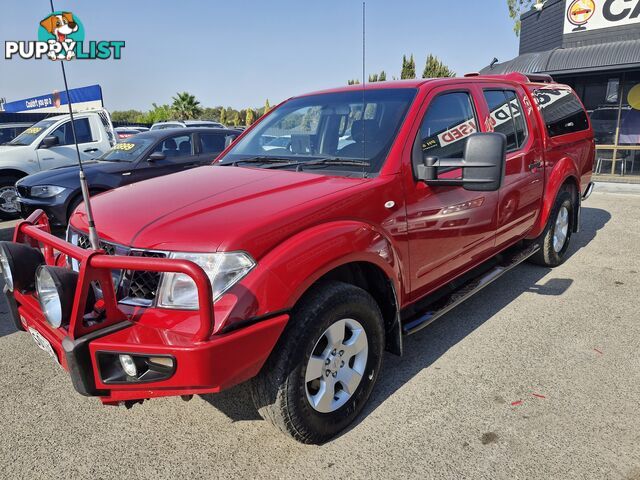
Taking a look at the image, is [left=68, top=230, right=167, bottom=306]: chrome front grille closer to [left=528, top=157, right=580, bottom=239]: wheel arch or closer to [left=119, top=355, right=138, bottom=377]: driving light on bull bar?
[left=119, top=355, right=138, bottom=377]: driving light on bull bar

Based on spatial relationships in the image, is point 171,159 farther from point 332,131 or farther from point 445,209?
point 445,209

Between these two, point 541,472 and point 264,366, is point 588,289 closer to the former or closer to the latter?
point 541,472

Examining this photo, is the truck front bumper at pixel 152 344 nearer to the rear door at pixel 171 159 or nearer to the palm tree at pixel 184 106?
the rear door at pixel 171 159

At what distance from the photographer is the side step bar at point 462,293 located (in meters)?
2.98

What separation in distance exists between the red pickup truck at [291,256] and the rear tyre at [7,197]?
272 inches

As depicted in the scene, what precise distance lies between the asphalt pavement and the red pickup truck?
0.28 metres

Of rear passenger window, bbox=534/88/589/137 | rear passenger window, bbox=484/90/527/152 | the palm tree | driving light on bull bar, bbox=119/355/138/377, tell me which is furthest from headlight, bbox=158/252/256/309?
the palm tree

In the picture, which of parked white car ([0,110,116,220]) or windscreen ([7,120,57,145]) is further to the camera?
windscreen ([7,120,57,145])

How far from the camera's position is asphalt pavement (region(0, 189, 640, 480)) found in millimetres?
2297

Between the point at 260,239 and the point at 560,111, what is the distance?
4.15 meters

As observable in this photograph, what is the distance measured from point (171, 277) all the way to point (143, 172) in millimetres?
5643

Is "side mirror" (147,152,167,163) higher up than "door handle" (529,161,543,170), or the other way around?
"side mirror" (147,152,167,163)

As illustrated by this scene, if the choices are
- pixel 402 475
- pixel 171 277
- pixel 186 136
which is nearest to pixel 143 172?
pixel 186 136

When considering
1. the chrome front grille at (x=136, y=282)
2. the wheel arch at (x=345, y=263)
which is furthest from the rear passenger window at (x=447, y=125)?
the chrome front grille at (x=136, y=282)
